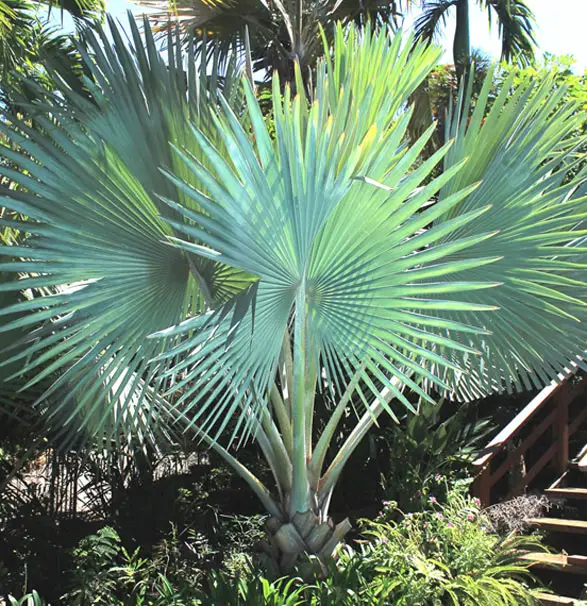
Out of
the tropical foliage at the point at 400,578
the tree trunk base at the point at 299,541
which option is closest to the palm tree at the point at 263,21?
the tropical foliage at the point at 400,578

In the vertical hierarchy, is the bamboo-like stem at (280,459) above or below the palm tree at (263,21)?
below

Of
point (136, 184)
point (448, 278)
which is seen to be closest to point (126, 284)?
point (136, 184)

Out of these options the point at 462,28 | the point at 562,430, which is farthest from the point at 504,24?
the point at 562,430

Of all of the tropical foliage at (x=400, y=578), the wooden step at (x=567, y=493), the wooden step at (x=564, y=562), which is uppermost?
the wooden step at (x=567, y=493)

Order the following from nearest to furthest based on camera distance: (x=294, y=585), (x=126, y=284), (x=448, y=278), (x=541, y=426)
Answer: (x=126, y=284) → (x=448, y=278) → (x=294, y=585) → (x=541, y=426)

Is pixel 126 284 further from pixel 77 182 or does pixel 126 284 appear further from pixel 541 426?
pixel 541 426

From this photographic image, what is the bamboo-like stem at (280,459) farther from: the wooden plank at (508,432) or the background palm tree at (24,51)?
the background palm tree at (24,51)

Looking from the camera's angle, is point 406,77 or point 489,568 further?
point 489,568

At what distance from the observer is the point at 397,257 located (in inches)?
94.4

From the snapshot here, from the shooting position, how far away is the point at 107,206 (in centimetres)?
288

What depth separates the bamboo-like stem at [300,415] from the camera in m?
2.54

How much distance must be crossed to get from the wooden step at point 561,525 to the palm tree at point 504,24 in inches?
443

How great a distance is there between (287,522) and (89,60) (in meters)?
2.50

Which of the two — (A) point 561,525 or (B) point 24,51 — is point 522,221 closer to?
(A) point 561,525
